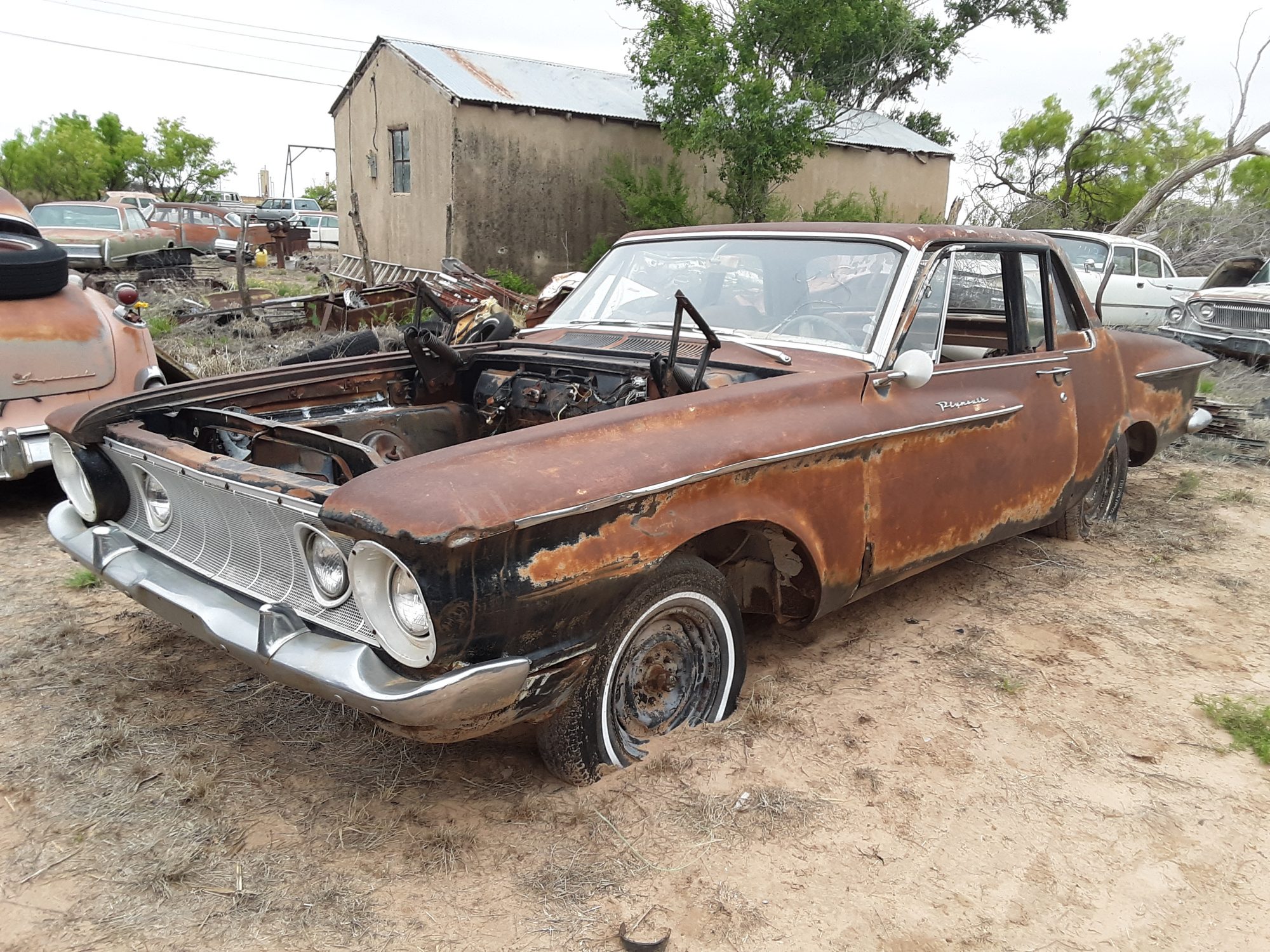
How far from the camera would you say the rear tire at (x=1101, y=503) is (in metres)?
4.88

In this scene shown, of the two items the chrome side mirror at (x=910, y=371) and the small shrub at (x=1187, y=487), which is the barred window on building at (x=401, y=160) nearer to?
the small shrub at (x=1187, y=487)

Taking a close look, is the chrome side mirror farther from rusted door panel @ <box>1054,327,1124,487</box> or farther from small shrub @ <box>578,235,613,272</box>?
small shrub @ <box>578,235,613,272</box>

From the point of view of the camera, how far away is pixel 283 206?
3497cm

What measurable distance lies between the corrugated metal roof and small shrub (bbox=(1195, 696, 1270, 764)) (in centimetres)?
1314

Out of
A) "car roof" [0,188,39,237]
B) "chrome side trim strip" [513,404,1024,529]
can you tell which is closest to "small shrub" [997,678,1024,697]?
"chrome side trim strip" [513,404,1024,529]

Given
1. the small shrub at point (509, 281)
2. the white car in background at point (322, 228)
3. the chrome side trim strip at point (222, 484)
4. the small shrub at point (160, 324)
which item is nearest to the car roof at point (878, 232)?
the chrome side trim strip at point (222, 484)

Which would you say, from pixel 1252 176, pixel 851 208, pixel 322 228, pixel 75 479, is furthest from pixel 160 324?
Result: pixel 1252 176

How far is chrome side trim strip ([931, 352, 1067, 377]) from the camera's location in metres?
3.54

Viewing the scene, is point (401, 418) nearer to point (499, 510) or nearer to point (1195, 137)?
point (499, 510)

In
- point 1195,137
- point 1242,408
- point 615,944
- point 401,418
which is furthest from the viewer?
point 1195,137

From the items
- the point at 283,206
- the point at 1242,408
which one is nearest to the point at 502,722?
the point at 1242,408

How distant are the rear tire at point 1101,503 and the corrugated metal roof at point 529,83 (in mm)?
11559

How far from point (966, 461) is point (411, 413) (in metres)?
2.14

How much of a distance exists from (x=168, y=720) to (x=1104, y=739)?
9.98ft
